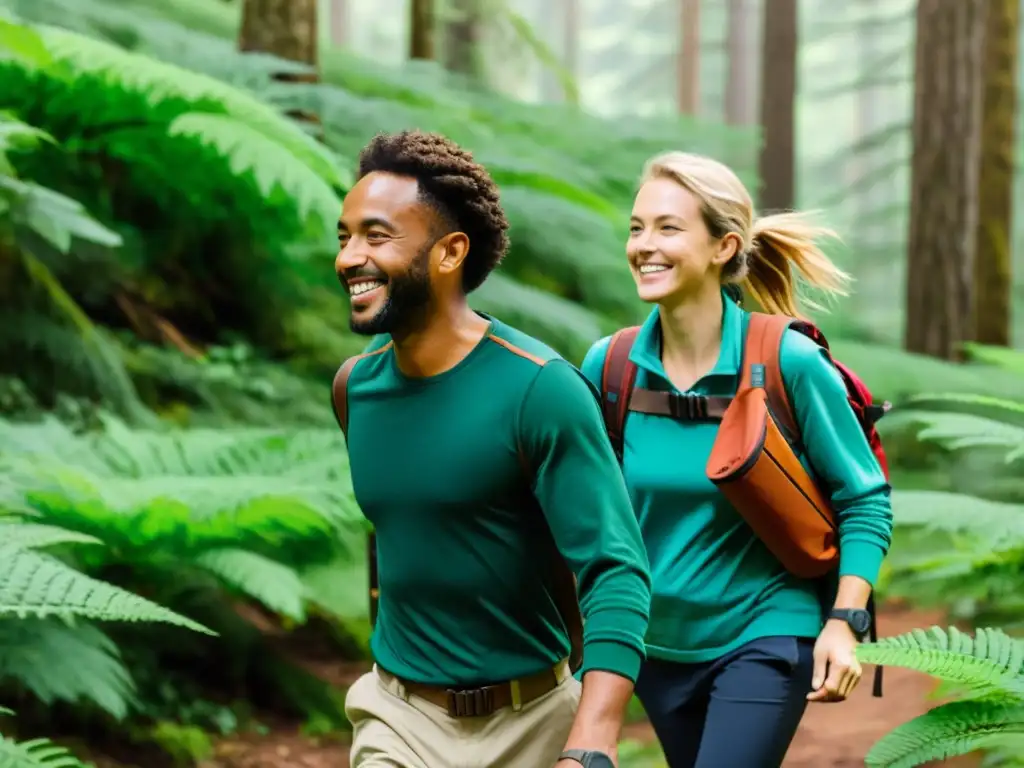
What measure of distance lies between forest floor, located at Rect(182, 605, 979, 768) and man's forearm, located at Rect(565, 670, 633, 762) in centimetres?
285

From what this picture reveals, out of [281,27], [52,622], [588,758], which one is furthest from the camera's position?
[281,27]

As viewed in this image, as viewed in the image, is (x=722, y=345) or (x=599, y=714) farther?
(x=722, y=345)

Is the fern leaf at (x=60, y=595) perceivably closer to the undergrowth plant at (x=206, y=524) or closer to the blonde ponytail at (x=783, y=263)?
the undergrowth plant at (x=206, y=524)

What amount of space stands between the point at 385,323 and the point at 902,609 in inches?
273

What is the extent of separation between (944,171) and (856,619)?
839cm

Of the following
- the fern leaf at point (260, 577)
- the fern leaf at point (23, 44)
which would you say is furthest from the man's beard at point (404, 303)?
the fern leaf at point (23, 44)

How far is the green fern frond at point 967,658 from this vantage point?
3016 millimetres

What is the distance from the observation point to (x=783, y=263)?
340 centimetres

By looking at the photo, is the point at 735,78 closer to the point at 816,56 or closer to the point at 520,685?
the point at 520,685

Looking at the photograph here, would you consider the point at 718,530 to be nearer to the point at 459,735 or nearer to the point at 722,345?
the point at 722,345

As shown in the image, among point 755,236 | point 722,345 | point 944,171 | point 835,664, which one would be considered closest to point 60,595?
point 722,345

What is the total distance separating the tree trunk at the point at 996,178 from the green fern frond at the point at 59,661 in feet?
30.8

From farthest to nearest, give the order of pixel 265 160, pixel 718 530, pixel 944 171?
pixel 944 171 < pixel 265 160 < pixel 718 530

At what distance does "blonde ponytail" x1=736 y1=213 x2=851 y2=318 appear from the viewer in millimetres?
3377
